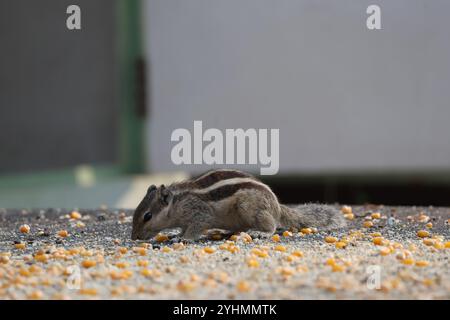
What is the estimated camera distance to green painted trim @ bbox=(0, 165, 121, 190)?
888 cm

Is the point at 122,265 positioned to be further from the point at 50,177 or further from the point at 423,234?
the point at 50,177

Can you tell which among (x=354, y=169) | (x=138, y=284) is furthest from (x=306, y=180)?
(x=138, y=284)

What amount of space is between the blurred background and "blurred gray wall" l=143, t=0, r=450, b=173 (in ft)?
0.04

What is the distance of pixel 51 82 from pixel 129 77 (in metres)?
0.83

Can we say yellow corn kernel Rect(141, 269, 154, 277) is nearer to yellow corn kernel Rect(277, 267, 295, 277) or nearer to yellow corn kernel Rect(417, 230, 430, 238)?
yellow corn kernel Rect(277, 267, 295, 277)

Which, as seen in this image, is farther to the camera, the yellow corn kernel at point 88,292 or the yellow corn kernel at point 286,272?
the yellow corn kernel at point 286,272

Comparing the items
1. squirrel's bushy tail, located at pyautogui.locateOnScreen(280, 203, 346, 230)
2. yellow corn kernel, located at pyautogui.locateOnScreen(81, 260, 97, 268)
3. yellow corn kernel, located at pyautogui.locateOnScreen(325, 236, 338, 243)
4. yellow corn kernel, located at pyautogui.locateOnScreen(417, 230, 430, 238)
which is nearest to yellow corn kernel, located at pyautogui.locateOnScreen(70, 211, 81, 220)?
squirrel's bushy tail, located at pyautogui.locateOnScreen(280, 203, 346, 230)

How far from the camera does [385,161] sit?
9203mm

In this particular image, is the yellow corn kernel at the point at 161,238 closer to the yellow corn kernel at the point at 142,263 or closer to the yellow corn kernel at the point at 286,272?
the yellow corn kernel at the point at 142,263

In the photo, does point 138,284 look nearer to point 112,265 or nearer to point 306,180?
point 112,265

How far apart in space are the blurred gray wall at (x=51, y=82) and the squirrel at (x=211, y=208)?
351cm

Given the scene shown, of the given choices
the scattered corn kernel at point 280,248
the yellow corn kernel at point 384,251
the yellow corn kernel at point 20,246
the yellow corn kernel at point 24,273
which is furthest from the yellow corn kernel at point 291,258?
the yellow corn kernel at point 20,246

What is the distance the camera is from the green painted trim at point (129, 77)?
9070 mm
